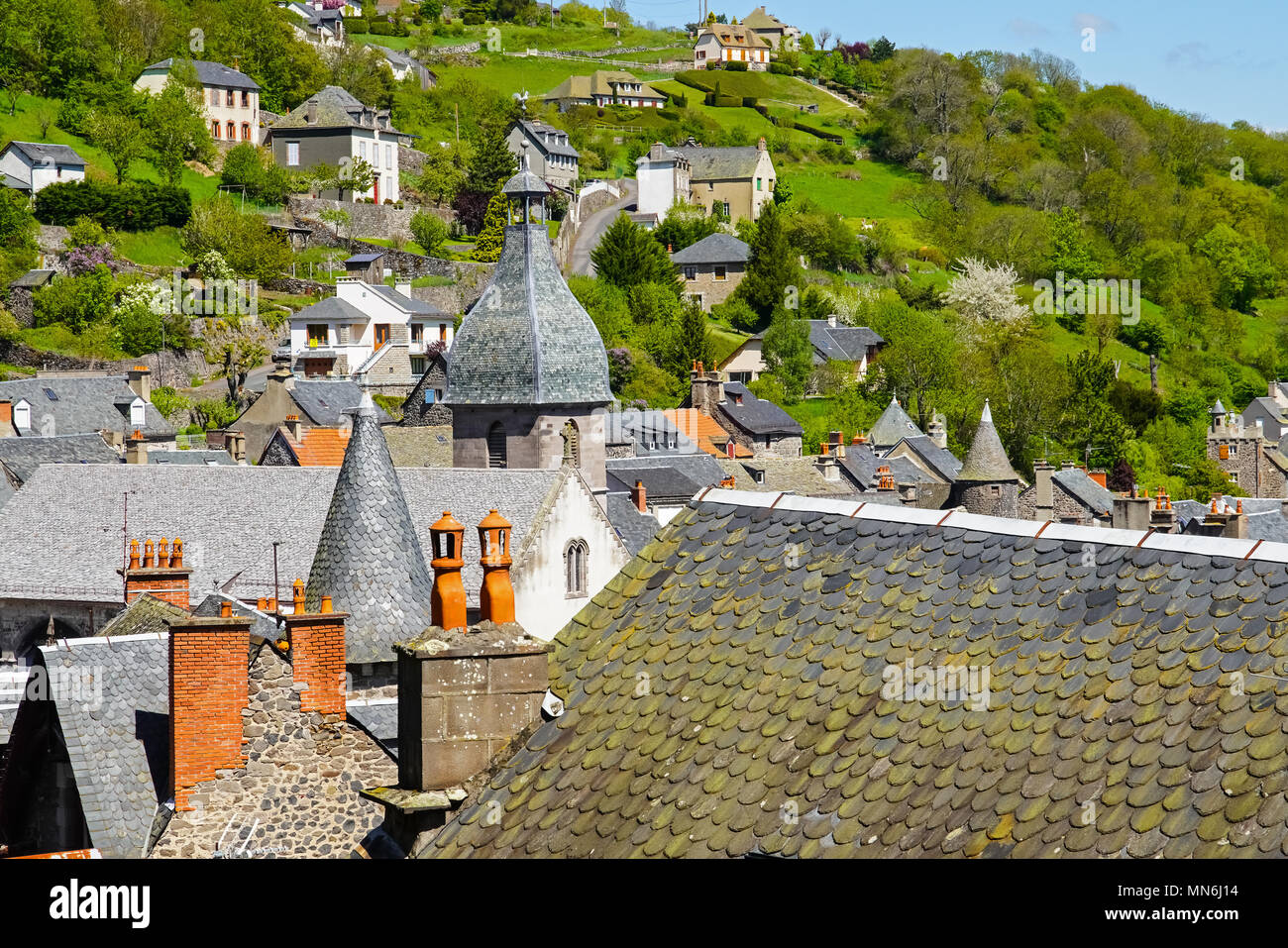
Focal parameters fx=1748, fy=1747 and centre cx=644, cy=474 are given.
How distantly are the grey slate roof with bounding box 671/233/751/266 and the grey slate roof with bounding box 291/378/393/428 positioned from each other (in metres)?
49.2

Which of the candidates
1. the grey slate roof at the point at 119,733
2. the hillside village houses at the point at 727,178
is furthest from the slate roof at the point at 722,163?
the grey slate roof at the point at 119,733

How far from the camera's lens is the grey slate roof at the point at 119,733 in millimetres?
16594

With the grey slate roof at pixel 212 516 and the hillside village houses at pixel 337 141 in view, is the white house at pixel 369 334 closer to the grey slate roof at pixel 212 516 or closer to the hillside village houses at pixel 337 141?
the hillside village houses at pixel 337 141

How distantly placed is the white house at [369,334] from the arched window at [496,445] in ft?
152

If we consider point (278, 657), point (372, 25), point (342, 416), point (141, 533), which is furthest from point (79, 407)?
point (372, 25)

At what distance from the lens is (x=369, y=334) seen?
96.1m

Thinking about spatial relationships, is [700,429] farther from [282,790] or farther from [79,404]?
[282,790]

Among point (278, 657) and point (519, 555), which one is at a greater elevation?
point (278, 657)

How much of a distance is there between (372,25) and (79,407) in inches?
4745

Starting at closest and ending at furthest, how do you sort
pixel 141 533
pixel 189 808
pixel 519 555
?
pixel 189 808 → pixel 519 555 → pixel 141 533

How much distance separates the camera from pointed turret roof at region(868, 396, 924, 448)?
89.9 metres

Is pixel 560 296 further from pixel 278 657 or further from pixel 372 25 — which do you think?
pixel 372 25

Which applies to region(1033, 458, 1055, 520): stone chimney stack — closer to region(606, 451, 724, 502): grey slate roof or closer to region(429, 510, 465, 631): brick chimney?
region(606, 451, 724, 502): grey slate roof

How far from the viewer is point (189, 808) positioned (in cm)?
1566
